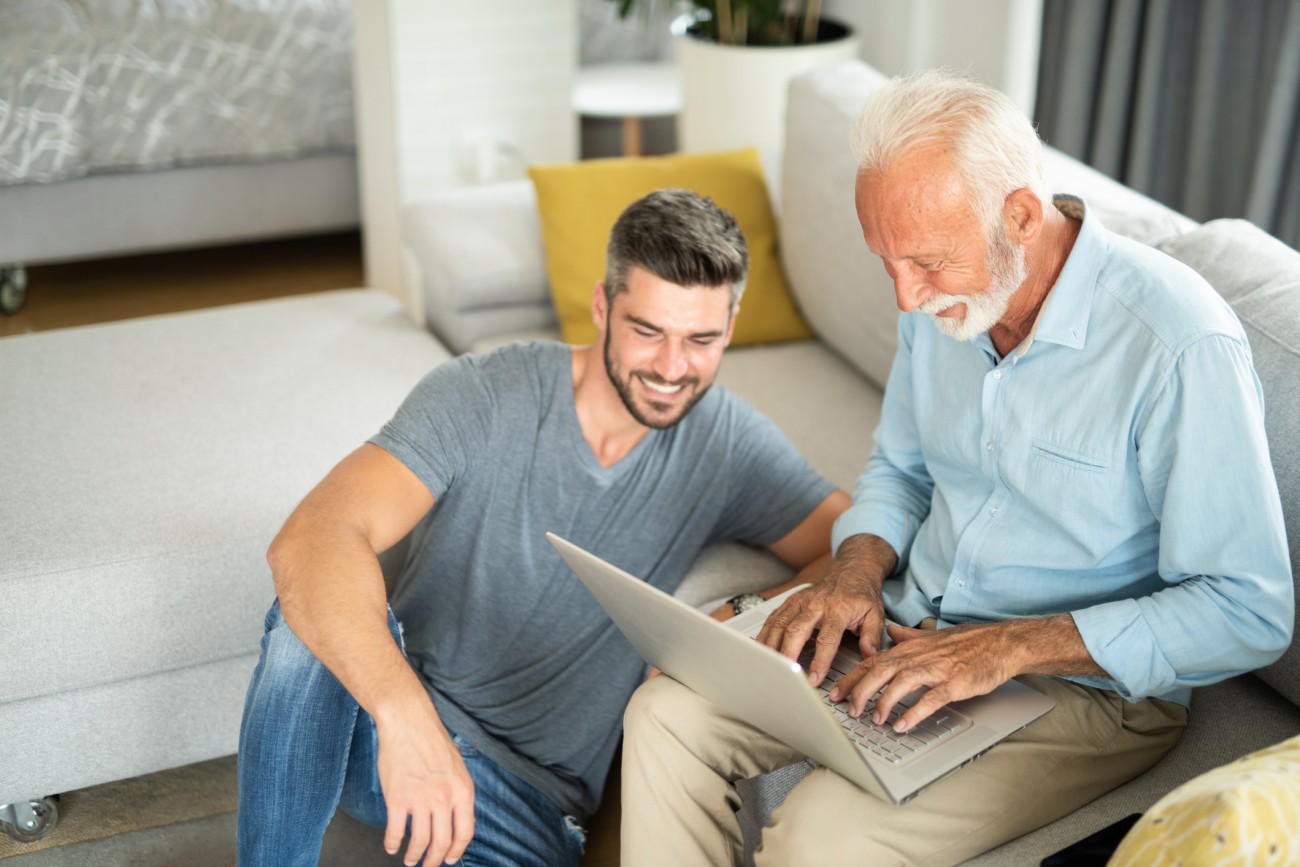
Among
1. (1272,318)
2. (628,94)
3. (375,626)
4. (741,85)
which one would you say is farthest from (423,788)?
(628,94)

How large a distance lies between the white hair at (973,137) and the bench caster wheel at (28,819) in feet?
4.61

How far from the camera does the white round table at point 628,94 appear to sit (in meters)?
3.91

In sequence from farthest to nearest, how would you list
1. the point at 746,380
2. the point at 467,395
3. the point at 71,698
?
the point at 746,380 < the point at 71,698 < the point at 467,395

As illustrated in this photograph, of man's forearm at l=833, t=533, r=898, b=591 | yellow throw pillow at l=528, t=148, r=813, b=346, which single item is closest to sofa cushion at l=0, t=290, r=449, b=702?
yellow throw pillow at l=528, t=148, r=813, b=346

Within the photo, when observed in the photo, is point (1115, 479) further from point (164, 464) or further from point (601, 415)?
point (164, 464)

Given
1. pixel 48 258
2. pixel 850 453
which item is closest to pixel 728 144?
pixel 850 453

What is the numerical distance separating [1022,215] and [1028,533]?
0.34 m

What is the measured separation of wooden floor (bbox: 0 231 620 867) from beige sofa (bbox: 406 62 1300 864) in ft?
3.84

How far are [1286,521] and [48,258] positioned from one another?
3.03m

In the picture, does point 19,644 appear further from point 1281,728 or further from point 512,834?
point 1281,728

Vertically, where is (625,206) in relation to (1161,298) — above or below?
below

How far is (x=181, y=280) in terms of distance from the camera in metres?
3.80

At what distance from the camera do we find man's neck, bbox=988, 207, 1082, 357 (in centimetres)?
142

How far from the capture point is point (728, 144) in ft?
11.1
